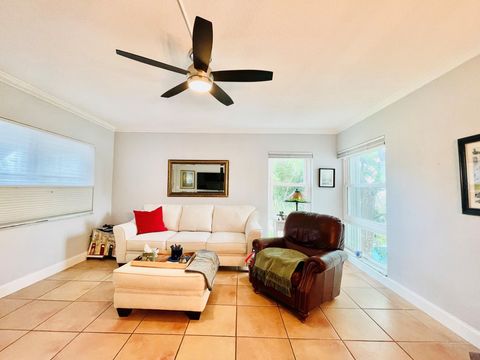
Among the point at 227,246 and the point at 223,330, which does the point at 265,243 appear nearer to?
the point at 227,246

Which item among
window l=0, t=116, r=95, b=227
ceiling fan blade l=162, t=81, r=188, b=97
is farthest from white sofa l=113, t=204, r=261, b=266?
ceiling fan blade l=162, t=81, r=188, b=97

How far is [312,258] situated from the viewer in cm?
212

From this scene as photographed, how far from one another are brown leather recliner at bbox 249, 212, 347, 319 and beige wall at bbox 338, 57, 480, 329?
2.48 ft

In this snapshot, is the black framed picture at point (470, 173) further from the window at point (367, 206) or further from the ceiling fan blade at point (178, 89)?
the ceiling fan blade at point (178, 89)

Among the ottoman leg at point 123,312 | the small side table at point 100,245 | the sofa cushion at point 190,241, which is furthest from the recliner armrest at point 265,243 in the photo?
the small side table at point 100,245

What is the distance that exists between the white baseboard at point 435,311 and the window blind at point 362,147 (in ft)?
5.81

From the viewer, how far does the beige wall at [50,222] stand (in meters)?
2.47

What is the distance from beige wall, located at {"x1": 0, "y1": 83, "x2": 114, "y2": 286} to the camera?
8.12 feet

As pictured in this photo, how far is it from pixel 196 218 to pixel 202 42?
3001 mm

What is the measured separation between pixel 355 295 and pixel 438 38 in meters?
2.65

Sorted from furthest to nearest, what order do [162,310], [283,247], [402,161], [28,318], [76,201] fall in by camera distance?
[76,201], [283,247], [402,161], [162,310], [28,318]

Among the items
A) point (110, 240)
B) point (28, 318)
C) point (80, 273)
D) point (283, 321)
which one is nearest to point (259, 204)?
point (283, 321)

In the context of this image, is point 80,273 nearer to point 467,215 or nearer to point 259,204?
point 259,204

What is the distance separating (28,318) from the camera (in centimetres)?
205
